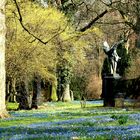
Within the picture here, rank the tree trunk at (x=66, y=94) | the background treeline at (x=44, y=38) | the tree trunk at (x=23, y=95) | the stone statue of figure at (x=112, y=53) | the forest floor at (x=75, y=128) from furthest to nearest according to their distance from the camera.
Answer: the tree trunk at (x=66, y=94) < the stone statue of figure at (x=112, y=53) < the tree trunk at (x=23, y=95) < the background treeline at (x=44, y=38) < the forest floor at (x=75, y=128)

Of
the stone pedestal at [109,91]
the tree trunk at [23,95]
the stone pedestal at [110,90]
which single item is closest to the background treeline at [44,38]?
the tree trunk at [23,95]

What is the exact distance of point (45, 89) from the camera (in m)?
58.2

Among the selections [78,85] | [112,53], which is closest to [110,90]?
[112,53]

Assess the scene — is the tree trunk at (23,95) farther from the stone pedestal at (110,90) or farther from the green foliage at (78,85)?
the green foliage at (78,85)

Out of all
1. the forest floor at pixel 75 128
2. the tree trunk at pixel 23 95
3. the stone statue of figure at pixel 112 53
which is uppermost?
the stone statue of figure at pixel 112 53

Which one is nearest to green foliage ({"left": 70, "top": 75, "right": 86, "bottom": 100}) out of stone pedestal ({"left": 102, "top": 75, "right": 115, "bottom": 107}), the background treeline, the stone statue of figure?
the background treeline

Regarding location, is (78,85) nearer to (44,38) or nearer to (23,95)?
(23,95)

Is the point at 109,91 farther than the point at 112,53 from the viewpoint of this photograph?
No

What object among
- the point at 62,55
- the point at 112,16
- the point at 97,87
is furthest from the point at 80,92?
the point at 62,55

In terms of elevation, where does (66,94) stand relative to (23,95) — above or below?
above

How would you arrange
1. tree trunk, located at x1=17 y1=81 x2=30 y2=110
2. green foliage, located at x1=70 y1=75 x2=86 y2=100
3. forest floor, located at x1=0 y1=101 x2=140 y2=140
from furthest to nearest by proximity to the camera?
green foliage, located at x1=70 y1=75 x2=86 y2=100 → tree trunk, located at x1=17 y1=81 x2=30 y2=110 → forest floor, located at x1=0 y1=101 x2=140 y2=140

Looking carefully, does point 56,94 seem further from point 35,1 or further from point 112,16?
point 35,1

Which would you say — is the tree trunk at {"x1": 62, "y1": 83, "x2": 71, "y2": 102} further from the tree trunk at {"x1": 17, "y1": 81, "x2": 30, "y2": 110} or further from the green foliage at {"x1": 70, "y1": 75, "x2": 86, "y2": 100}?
the tree trunk at {"x1": 17, "y1": 81, "x2": 30, "y2": 110}

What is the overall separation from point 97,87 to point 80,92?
2.49 metres
